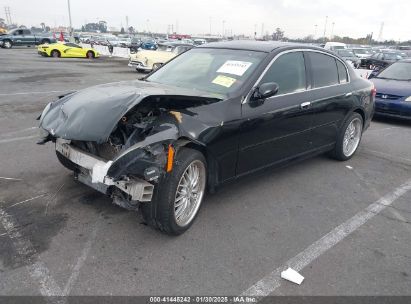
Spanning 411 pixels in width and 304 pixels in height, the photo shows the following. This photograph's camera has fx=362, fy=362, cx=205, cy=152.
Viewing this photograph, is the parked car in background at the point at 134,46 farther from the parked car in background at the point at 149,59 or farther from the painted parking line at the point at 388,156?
the painted parking line at the point at 388,156

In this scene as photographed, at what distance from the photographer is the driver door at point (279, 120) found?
3.91 meters

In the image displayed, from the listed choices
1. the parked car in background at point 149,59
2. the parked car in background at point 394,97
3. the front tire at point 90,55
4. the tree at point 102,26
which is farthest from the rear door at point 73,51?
the tree at point 102,26

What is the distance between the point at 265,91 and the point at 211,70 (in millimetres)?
819

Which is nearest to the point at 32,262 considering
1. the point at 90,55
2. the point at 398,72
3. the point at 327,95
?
the point at 327,95

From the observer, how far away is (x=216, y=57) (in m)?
4.49

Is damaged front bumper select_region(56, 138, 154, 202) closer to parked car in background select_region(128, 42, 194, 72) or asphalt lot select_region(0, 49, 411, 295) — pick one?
asphalt lot select_region(0, 49, 411, 295)

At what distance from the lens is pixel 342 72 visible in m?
5.57

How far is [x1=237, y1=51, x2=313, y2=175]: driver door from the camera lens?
3908mm

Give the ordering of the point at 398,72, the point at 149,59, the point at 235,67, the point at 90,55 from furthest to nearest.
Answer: the point at 90,55, the point at 149,59, the point at 398,72, the point at 235,67

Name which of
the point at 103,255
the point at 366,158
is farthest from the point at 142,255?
the point at 366,158

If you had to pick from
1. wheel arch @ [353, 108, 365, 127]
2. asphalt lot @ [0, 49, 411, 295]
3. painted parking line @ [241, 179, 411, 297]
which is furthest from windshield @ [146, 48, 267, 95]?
wheel arch @ [353, 108, 365, 127]

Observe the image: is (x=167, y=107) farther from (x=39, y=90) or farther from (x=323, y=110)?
(x=39, y=90)

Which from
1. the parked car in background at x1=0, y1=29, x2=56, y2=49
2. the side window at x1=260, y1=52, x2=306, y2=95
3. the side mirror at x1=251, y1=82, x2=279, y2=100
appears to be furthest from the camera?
the parked car in background at x1=0, y1=29, x2=56, y2=49

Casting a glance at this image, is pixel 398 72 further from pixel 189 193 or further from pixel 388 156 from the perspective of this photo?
pixel 189 193
